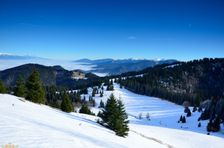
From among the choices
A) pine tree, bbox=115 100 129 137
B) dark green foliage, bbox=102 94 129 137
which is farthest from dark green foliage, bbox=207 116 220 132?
pine tree, bbox=115 100 129 137

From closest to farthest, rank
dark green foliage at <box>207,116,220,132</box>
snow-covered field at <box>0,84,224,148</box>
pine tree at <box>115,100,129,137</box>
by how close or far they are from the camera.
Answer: snow-covered field at <box>0,84,224,148</box>
pine tree at <box>115,100,129,137</box>
dark green foliage at <box>207,116,220,132</box>

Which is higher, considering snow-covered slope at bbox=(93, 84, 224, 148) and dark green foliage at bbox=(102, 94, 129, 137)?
dark green foliage at bbox=(102, 94, 129, 137)

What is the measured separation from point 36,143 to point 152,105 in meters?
161

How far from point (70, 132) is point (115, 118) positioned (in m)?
17.1

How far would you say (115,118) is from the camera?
114 ft

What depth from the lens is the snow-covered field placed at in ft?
41.7

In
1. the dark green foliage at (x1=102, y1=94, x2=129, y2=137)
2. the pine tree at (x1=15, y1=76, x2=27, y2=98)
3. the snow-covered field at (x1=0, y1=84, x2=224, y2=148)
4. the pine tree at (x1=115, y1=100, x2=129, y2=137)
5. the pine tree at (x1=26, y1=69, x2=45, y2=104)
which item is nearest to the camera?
the snow-covered field at (x1=0, y1=84, x2=224, y2=148)

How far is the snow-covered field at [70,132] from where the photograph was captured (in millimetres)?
12715

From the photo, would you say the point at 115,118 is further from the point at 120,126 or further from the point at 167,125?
the point at 167,125

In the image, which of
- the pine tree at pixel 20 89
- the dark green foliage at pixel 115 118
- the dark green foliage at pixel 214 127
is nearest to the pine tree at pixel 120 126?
the dark green foliage at pixel 115 118

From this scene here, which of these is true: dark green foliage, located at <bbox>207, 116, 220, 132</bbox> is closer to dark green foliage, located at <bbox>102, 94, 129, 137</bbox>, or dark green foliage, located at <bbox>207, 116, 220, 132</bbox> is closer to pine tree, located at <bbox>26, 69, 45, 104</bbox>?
dark green foliage, located at <bbox>102, 94, 129, 137</bbox>

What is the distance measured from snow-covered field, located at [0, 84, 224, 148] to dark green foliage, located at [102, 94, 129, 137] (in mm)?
1559

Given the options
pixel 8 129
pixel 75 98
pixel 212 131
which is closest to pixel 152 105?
pixel 75 98

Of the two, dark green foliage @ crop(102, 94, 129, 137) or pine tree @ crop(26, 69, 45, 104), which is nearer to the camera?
dark green foliage @ crop(102, 94, 129, 137)
